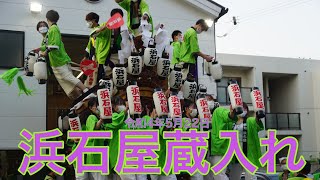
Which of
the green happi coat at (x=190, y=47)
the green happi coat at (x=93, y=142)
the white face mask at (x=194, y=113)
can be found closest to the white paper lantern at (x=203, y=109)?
the white face mask at (x=194, y=113)

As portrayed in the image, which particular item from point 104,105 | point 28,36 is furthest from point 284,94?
point 104,105

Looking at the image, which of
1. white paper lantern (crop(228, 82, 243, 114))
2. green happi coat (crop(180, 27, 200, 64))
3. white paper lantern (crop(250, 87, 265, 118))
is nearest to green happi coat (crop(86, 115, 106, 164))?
white paper lantern (crop(228, 82, 243, 114))

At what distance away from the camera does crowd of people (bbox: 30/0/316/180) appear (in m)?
8.24

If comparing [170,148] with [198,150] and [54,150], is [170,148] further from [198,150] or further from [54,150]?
[54,150]

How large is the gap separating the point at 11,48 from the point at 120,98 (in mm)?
4978

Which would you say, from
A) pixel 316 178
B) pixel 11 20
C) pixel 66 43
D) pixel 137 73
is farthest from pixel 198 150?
pixel 66 43

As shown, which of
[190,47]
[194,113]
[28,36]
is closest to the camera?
[194,113]

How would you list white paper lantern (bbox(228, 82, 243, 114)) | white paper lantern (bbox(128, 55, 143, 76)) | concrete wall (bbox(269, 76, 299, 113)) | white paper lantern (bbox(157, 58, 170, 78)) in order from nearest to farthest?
white paper lantern (bbox(228, 82, 243, 114)) → white paper lantern (bbox(128, 55, 143, 76)) → white paper lantern (bbox(157, 58, 170, 78)) → concrete wall (bbox(269, 76, 299, 113))

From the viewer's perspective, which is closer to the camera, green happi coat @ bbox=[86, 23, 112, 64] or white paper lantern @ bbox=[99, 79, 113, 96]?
white paper lantern @ bbox=[99, 79, 113, 96]

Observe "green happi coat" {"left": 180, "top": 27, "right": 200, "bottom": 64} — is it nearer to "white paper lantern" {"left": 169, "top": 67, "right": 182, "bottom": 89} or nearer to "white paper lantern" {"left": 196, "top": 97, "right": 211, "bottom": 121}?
"white paper lantern" {"left": 169, "top": 67, "right": 182, "bottom": 89}

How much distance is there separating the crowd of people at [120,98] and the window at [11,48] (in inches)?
107

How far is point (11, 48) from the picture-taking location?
41.1ft

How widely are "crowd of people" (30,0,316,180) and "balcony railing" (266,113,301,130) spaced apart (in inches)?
646

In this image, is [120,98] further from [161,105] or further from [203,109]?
[203,109]
